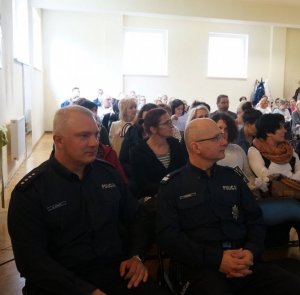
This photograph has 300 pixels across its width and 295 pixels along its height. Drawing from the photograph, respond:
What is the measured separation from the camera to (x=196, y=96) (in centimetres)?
1206

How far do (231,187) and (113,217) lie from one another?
632mm

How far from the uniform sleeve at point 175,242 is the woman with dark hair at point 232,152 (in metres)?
1.08

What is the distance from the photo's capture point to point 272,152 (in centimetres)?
277

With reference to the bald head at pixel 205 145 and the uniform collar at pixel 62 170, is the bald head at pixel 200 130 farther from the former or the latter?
the uniform collar at pixel 62 170

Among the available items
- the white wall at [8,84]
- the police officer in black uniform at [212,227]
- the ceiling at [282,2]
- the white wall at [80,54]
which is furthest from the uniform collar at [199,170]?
the white wall at [80,54]

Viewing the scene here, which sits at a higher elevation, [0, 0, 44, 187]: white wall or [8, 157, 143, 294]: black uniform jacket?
[0, 0, 44, 187]: white wall

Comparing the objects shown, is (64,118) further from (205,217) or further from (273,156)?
(273,156)

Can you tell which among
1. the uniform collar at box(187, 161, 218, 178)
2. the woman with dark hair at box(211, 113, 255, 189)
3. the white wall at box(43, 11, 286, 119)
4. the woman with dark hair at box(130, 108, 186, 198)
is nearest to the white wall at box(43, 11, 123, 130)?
the white wall at box(43, 11, 286, 119)

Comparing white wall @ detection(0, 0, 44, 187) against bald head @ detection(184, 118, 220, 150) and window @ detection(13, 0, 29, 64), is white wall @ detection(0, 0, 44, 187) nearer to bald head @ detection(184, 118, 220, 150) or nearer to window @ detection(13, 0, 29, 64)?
window @ detection(13, 0, 29, 64)

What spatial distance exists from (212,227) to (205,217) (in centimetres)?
6

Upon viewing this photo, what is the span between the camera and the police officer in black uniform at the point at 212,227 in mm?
1606

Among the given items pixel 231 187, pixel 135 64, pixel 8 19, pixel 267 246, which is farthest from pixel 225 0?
pixel 231 187

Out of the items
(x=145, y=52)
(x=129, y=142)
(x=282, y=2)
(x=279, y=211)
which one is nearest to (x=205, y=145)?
(x=279, y=211)

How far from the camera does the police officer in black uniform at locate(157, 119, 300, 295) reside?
1.61m
